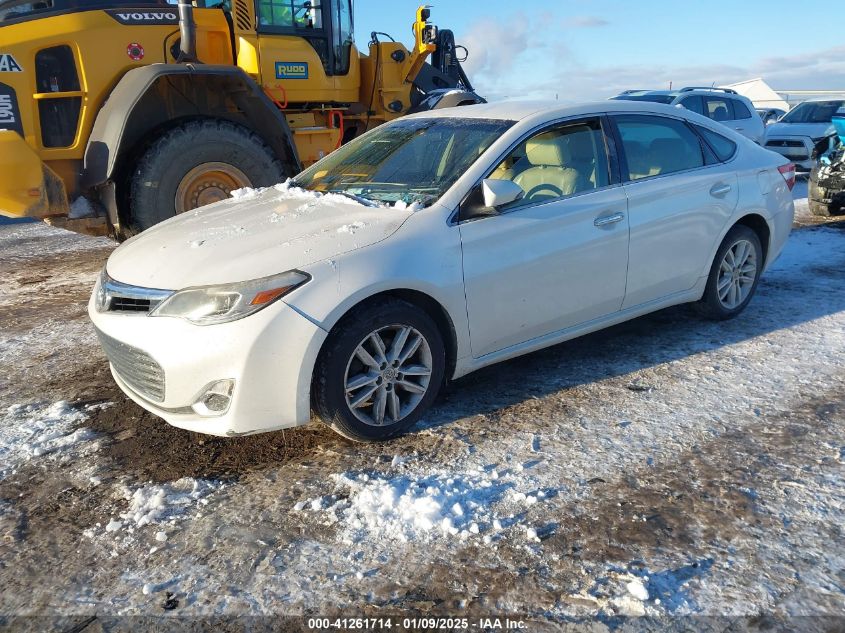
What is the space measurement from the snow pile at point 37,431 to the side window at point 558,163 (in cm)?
260

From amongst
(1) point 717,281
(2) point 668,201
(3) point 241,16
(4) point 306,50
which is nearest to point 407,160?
(2) point 668,201

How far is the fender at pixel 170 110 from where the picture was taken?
20.7ft

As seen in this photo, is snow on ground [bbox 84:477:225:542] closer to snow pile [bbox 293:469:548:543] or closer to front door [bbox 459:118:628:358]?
snow pile [bbox 293:469:548:543]

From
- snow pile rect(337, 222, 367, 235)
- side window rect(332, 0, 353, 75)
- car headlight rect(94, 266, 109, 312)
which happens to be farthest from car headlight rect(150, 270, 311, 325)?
side window rect(332, 0, 353, 75)

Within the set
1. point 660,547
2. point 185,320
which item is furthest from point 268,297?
point 660,547

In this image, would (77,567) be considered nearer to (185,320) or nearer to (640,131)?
(185,320)

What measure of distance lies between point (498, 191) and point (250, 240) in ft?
4.17

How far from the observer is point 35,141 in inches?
253

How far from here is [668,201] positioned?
4.52m

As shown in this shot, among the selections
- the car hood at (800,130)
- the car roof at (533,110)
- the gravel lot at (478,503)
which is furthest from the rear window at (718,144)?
the car hood at (800,130)

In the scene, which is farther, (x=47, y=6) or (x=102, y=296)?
(x=47, y=6)

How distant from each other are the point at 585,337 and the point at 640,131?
1.45 meters

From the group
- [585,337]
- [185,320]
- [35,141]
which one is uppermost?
[35,141]

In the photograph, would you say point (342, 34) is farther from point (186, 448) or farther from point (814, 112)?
point (814, 112)
